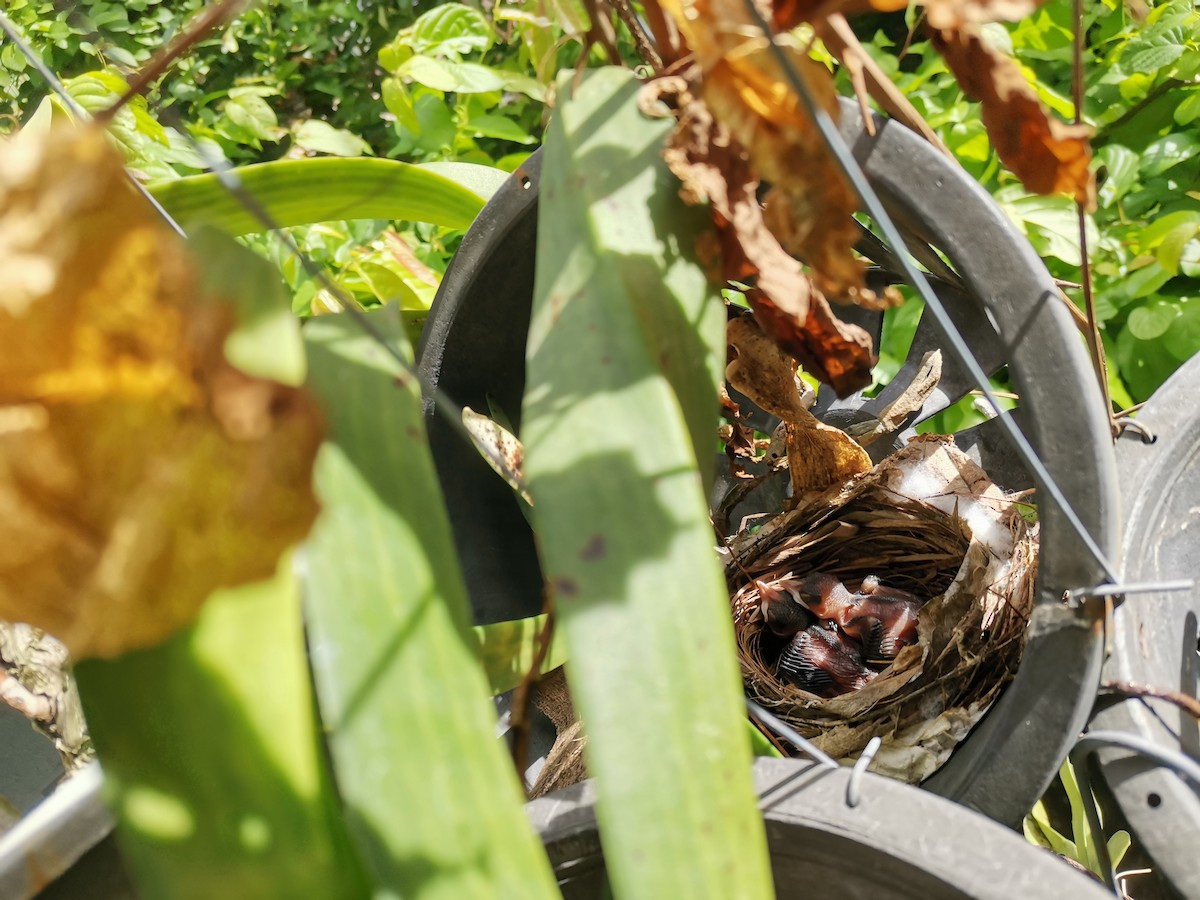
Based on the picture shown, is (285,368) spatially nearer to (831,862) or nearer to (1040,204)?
(831,862)

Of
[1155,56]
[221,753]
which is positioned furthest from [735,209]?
[1155,56]

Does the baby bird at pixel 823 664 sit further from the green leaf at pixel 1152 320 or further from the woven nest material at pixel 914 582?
the green leaf at pixel 1152 320

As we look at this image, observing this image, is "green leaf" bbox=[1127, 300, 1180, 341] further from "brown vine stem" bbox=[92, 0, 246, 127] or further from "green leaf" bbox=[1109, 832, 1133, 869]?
"brown vine stem" bbox=[92, 0, 246, 127]

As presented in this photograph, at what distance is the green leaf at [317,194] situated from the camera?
535 mm

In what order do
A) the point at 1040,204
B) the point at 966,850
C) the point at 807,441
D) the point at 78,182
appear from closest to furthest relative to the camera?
the point at 78,182, the point at 966,850, the point at 807,441, the point at 1040,204

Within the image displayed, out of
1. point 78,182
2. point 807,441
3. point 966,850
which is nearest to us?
point 78,182

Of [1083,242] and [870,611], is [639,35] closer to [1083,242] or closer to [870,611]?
[1083,242]

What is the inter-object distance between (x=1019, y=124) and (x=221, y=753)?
37cm

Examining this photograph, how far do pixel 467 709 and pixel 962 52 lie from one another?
32 centimetres

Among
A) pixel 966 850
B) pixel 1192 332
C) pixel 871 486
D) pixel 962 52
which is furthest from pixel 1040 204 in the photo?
pixel 966 850

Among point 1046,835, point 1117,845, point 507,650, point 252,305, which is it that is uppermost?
point 252,305

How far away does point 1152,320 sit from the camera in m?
0.89

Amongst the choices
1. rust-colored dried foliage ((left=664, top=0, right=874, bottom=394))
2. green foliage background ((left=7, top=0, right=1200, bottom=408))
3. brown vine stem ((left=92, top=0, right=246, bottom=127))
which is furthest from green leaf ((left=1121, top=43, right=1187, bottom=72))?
brown vine stem ((left=92, top=0, right=246, bottom=127))

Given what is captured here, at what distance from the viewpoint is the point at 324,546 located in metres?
0.28
